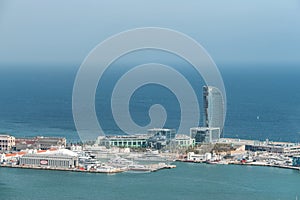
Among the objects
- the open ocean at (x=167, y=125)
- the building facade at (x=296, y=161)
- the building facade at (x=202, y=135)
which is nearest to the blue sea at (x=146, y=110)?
the open ocean at (x=167, y=125)

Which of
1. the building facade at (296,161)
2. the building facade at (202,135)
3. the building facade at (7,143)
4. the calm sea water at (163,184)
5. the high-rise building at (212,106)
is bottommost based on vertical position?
the calm sea water at (163,184)

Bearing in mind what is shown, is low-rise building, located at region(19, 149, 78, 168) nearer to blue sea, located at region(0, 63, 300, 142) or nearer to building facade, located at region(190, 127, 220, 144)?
blue sea, located at region(0, 63, 300, 142)

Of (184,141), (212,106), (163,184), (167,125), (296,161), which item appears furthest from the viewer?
(167,125)

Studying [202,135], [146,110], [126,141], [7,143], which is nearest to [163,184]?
[126,141]

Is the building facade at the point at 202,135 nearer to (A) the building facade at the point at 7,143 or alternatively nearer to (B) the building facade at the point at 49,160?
(B) the building facade at the point at 49,160

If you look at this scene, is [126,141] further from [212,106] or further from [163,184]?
[163,184]

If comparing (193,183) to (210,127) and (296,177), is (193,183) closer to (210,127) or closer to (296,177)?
(296,177)

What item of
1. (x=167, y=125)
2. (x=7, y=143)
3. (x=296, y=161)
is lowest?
(x=296, y=161)

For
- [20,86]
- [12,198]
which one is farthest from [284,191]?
[20,86]
